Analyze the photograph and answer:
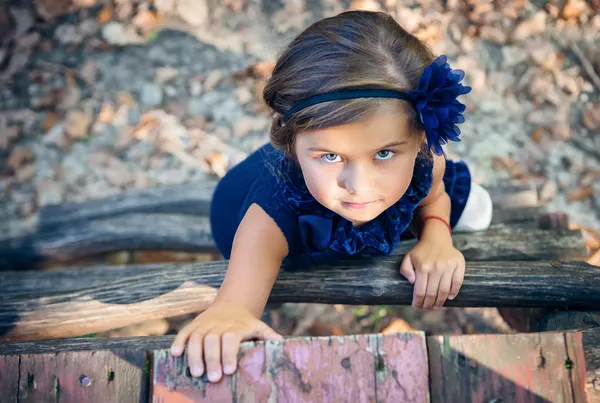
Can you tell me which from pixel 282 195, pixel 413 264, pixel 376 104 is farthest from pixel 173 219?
pixel 376 104

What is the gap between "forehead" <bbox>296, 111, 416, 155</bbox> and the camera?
5.16ft

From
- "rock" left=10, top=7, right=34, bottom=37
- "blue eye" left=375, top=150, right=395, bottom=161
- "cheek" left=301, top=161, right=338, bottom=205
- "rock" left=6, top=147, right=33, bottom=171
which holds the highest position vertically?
"blue eye" left=375, top=150, right=395, bottom=161

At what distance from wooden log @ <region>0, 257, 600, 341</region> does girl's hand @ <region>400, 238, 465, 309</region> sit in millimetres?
48

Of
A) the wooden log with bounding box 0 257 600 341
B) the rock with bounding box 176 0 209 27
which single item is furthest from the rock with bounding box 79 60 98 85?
the wooden log with bounding box 0 257 600 341

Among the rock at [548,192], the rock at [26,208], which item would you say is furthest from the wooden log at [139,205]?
the rock at [548,192]

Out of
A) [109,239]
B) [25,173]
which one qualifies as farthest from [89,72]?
[109,239]

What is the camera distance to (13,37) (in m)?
4.09

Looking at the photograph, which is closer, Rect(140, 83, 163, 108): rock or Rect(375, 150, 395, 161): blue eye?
Rect(375, 150, 395, 161): blue eye

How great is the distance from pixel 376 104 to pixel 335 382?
75 centimetres

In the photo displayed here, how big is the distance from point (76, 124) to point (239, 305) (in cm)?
258

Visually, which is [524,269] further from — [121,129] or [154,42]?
[154,42]

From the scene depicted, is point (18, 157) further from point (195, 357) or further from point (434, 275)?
point (434, 275)

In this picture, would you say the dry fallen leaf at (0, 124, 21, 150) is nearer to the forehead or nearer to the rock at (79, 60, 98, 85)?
the rock at (79, 60, 98, 85)

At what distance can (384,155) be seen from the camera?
64.3 inches
